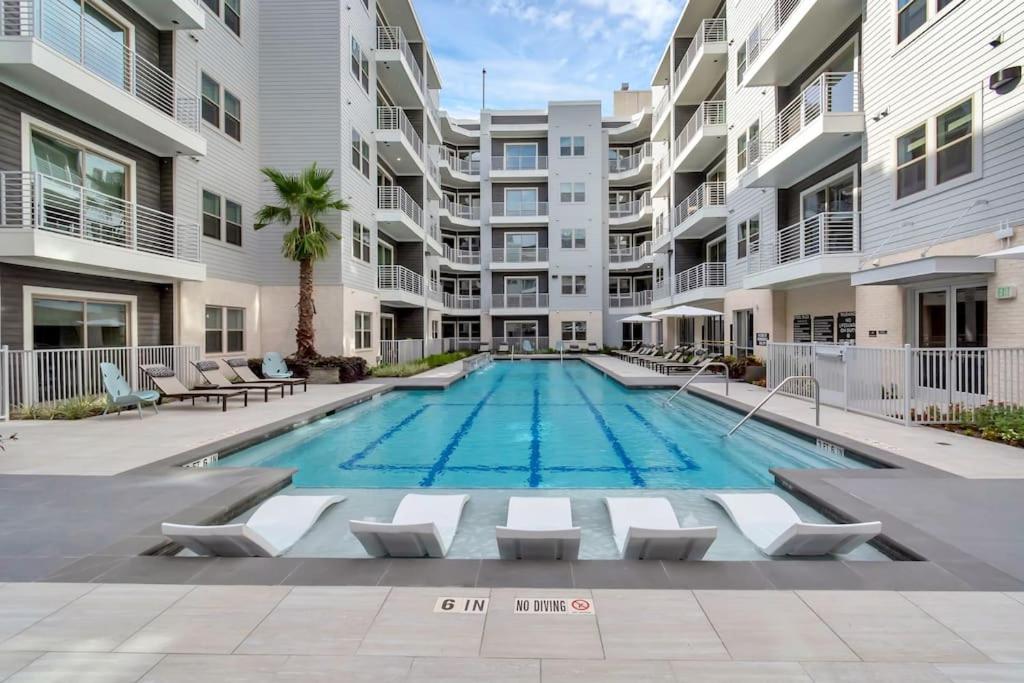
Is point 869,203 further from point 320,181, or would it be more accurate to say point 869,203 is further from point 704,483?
point 320,181

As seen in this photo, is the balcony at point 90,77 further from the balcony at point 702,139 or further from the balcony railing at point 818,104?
the balcony at point 702,139

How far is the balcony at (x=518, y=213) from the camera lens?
125 feet

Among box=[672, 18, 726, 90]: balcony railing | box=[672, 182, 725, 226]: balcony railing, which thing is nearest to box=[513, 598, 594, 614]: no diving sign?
box=[672, 182, 725, 226]: balcony railing

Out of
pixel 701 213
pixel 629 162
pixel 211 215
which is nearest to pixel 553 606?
pixel 211 215

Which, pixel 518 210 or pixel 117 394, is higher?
pixel 518 210

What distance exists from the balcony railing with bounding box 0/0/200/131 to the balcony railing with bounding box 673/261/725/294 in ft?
61.3

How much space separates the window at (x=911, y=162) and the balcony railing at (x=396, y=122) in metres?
17.3

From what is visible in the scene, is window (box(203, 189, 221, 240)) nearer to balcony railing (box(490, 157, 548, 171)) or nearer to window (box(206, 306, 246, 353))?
window (box(206, 306, 246, 353))

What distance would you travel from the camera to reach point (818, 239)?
14.0 meters

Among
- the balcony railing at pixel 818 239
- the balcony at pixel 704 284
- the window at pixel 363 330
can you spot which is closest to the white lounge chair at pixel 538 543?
the balcony railing at pixel 818 239

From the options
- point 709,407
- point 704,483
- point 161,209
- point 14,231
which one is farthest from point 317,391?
point 704,483

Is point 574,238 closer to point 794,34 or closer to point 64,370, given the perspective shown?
point 794,34

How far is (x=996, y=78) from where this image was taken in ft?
29.1

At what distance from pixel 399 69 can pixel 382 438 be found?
18.6 meters
